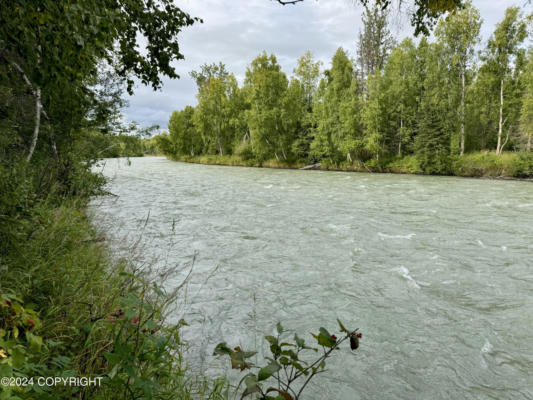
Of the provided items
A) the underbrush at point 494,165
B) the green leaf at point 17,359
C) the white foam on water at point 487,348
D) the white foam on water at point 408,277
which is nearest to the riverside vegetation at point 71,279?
the green leaf at point 17,359

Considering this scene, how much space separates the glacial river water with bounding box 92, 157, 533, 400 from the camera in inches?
122

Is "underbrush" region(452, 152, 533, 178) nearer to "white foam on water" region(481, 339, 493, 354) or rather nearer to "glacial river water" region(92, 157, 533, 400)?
"glacial river water" region(92, 157, 533, 400)

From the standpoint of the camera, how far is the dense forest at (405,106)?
23859 millimetres

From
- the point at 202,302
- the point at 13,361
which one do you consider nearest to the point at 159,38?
the point at 202,302

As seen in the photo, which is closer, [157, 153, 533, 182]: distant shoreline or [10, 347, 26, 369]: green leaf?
[10, 347, 26, 369]: green leaf

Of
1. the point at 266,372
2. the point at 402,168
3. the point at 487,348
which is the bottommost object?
the point at 487,348

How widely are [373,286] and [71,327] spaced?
4.44m

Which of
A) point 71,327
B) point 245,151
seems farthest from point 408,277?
point 245,151

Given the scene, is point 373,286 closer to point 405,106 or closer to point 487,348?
point 487,348

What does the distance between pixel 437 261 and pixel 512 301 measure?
5.21ft

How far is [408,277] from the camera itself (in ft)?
17.5

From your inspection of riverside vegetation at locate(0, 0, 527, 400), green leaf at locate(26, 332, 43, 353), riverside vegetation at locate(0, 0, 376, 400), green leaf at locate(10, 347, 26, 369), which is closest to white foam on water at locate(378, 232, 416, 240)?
riverside vegetation at locate(0, 0, 527, 400)

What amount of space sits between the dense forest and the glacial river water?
682 inches

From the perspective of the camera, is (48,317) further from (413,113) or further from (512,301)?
(413,113)
